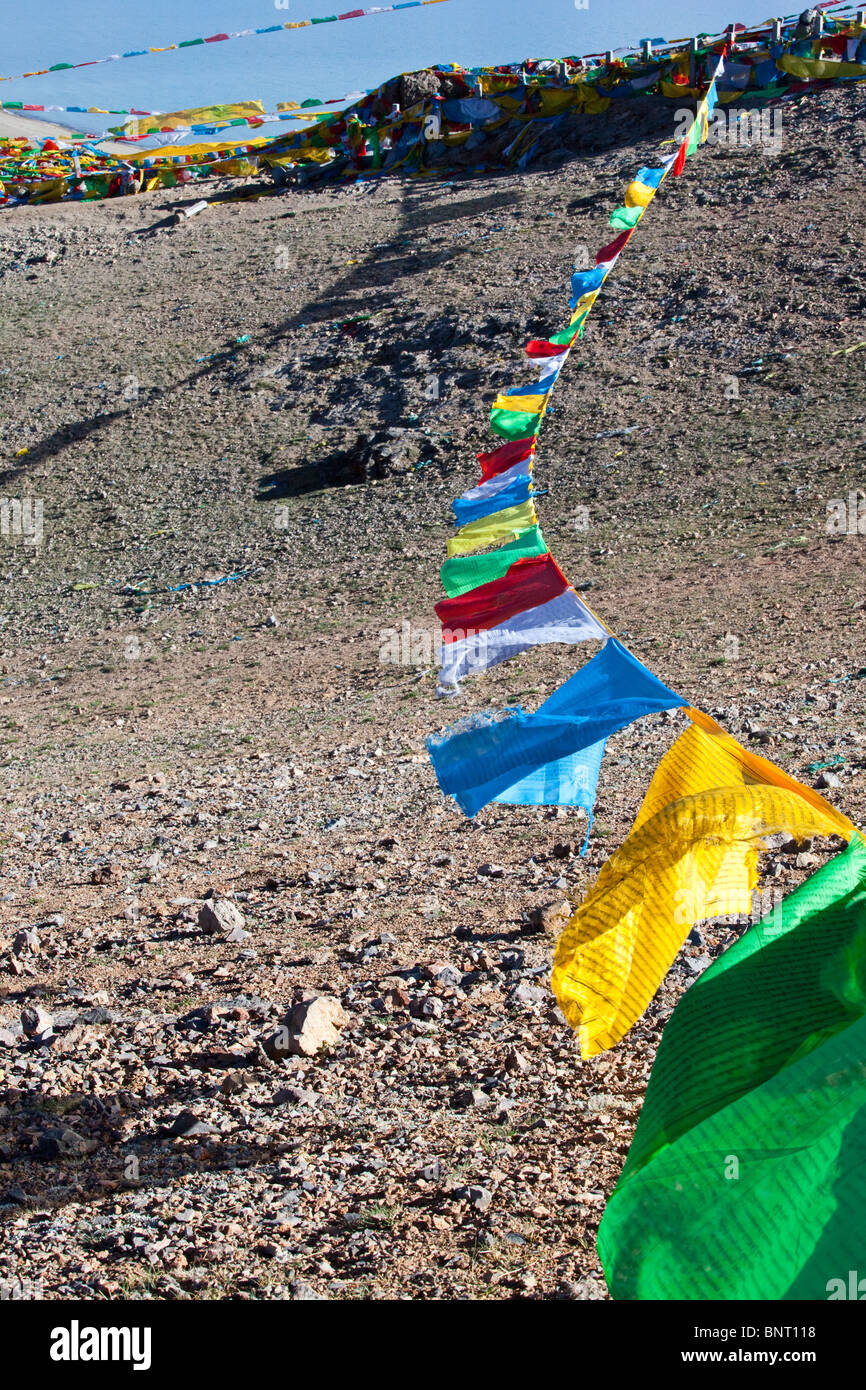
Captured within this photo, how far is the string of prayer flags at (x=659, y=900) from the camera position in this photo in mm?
2447

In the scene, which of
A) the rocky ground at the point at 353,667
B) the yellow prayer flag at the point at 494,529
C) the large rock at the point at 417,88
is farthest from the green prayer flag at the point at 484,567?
the large rock at the point at 417,88

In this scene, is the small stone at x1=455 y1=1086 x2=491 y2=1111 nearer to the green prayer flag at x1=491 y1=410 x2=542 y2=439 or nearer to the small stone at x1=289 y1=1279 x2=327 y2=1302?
the small stone at x1=289 y1=1279 x2=327 y2=1302

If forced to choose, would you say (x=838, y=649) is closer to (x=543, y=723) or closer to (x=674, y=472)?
(x=543, y=723)

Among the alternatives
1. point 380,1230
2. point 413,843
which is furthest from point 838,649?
point 380,1230

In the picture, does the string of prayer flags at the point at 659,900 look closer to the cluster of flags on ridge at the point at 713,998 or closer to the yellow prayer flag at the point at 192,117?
the cluster of flags on ridge at the point at 713,998

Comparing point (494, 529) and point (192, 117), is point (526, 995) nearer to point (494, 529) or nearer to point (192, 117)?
point (494, 529)

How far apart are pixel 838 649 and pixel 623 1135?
17.5 feet

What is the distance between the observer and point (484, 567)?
20.1 ft

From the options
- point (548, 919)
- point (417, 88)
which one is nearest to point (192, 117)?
point (417, 88)

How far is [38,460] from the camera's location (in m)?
18.3

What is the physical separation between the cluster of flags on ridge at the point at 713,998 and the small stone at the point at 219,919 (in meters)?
2.18

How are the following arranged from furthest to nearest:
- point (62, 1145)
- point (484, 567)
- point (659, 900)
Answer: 1. point (484, 567)
2. point (62, 1145)
3. point (659, 900)

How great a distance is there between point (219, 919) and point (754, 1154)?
12.0ft

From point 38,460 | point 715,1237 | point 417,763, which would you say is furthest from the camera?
point 38,460
